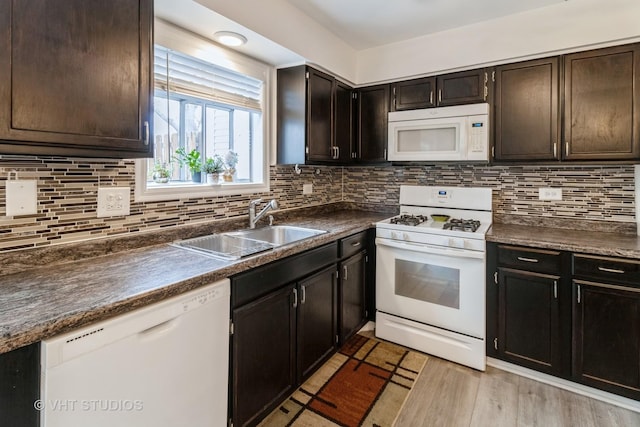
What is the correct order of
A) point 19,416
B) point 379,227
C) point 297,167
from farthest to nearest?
point 297,167, point 379,227, point 19,416

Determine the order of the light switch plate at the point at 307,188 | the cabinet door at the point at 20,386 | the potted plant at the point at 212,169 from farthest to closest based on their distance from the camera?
the light switch plate at the point at 307,188 < the potted plant at the point at 212,169 < the cabinet door at the point at 20,386

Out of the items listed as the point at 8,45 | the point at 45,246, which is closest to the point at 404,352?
the point at 45,246

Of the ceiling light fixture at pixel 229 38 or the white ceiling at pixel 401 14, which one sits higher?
the white ceiling at pixel 401 14

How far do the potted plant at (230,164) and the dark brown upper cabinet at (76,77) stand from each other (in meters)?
0.85

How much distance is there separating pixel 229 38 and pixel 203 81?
306 mm

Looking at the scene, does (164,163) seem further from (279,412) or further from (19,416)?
(279,412)

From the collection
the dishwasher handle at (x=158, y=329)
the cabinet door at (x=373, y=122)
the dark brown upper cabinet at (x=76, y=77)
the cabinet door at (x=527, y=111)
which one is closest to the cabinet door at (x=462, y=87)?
the cabinet door at (x=527, y=111)

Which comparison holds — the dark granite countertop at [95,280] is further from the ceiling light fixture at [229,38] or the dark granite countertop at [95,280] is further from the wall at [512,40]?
the wall at [512,40]

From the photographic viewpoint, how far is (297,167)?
9.07 feet

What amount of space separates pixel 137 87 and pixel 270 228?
1.26 meters

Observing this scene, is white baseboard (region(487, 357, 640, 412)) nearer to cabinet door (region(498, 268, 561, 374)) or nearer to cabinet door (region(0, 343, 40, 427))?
cabinet door (region(498, 268, 561, 374))

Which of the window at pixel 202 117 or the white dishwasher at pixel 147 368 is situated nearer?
the white dishwasher at pixel 147 368

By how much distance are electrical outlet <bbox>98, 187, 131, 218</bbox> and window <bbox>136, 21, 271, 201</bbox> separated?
0.08m

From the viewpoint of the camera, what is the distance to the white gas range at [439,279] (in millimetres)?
2234
